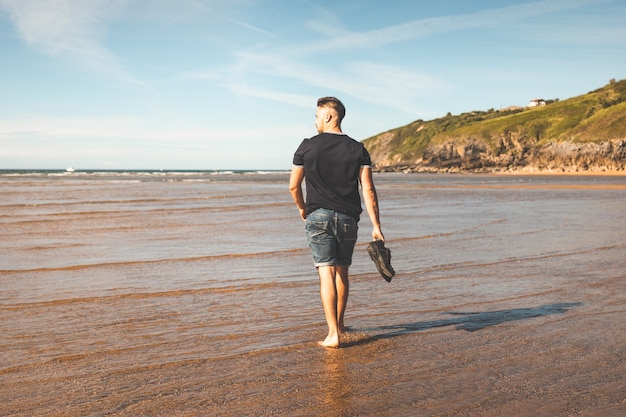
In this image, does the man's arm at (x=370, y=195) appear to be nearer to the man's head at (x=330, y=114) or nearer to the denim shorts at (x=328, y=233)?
the denim shorts at (x=328, y=233)

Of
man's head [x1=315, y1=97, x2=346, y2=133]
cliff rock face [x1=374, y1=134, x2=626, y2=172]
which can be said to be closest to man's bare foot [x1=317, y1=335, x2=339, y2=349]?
man's head [x1=315, y1=97, x2=346, y2=133]

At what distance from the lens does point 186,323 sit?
5781 mm

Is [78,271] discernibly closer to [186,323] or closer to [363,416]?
[186,323]

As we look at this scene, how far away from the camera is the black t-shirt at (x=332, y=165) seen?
503 centimetres

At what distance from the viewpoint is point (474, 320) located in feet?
19.4

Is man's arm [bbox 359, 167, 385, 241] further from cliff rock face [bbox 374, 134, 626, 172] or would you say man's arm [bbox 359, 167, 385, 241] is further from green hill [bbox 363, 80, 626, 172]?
green hill [bbox 363, 80, 626, 172]

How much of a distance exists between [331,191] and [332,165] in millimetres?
219

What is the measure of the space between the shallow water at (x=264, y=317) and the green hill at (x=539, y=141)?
84.0m

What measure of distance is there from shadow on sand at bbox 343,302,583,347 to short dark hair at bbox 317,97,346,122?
6.35 ft

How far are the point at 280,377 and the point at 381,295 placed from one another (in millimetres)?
3050

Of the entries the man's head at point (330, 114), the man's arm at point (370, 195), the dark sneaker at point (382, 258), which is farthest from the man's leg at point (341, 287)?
the man's head at point (330, 114)

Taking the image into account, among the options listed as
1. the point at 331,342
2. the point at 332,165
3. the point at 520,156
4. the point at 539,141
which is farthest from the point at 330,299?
the point at 539,141

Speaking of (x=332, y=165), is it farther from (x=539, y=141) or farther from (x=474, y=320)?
(x=539, y=141)

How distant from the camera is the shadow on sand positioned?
5531 millimetres
